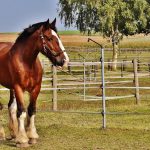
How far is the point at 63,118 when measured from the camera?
1319 centimetres

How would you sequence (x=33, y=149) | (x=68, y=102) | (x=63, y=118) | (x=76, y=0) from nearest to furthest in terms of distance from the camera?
(x=33, y=149)
(x=63, y=118)
(x=68, y=102)
(x=76, y=0)

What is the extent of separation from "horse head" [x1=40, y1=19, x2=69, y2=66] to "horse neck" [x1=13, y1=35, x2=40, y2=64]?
182 millimetres

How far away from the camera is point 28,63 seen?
862 centimetres

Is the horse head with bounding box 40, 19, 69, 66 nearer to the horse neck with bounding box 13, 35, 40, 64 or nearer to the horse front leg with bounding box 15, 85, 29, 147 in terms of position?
the horse neck with bounding box 13, 35, 40, 64

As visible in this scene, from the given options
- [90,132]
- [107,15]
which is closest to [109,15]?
[107,15]

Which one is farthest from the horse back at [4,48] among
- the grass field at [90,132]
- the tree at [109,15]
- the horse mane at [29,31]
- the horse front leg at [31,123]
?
the tree at [109,15]

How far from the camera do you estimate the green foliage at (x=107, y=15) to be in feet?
136

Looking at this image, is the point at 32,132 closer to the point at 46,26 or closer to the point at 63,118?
the point at 46,26

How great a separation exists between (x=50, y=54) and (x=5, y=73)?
3.22 ft

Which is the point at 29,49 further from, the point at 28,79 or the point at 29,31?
the point at 28,79

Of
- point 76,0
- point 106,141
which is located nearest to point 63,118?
point 106,141

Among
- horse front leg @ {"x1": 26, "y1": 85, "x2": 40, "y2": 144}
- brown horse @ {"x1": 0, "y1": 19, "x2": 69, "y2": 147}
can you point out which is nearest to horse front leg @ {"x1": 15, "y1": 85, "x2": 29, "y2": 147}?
brown horse @ {"x1": 0, "y1": 19, "x2": 69, "y2": 147}

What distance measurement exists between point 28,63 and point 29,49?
0.83 feet

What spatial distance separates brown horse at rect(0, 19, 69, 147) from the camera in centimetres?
842
